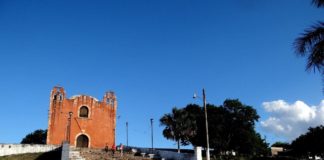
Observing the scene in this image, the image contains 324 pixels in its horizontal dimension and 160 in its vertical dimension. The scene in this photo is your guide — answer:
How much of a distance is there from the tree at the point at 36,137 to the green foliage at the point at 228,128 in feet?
124

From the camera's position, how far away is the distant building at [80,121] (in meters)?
43.1

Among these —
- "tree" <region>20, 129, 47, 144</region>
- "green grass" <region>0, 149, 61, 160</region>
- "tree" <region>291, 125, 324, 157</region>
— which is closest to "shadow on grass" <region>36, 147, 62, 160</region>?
"green grass" <region>0, 149, 61, 160</region>

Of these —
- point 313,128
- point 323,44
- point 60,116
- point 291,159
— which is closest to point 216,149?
point 291,159

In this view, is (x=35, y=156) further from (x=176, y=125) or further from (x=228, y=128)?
(x=228, y=128)

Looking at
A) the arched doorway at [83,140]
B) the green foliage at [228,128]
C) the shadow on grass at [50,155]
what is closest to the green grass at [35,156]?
the shadow on grass at [50,155]

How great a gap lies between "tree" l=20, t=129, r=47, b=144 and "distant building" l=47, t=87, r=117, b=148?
126 ft

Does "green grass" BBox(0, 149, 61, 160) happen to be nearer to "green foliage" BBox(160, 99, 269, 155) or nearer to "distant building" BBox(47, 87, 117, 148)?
"distant building" BBox(47, 87, 117, 148)

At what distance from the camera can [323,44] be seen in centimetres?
1345

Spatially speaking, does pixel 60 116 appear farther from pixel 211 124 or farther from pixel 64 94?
pixel 211 124

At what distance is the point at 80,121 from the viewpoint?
4444cm

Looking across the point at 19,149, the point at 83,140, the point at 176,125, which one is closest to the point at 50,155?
the point at 19,149

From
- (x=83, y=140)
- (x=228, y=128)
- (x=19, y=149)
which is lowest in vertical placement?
(x=19, y=149)

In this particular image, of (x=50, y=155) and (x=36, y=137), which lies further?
(x=36, y=137)

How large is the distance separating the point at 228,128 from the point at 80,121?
2321 cm
